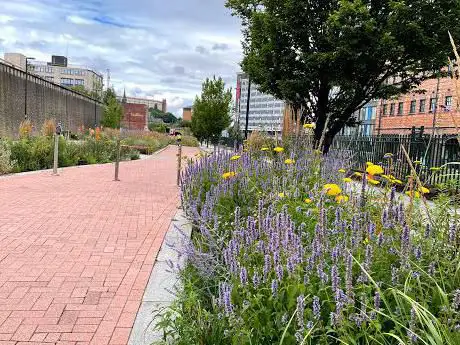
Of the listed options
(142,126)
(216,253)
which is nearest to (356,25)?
(216,253)

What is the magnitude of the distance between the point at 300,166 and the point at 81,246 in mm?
2900

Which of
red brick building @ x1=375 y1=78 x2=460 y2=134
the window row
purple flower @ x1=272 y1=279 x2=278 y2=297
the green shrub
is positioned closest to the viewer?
purple flower @ x1=272 y1=279 x2=278 y2=297

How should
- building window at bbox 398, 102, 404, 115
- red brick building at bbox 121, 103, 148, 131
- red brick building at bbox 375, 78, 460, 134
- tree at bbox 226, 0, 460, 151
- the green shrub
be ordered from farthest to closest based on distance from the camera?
1. red brick building at bbox 121, 103, 148, 131
2. building window at bbox 398, 102, 404, 115
3. red brick building at bbox 375, 78, 460, 134
4. the green shrub
5. tree at bbox 226, 0, 460, 151

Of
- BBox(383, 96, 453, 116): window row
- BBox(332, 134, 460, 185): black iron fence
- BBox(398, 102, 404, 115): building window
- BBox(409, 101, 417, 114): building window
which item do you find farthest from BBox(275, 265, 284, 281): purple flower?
BBox(398, 102, 404, 115): building window

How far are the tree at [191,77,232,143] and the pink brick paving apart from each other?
3537 cm

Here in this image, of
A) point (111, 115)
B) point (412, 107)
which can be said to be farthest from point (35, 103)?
point (412, 107)

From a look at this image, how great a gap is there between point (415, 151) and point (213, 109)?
3335cm

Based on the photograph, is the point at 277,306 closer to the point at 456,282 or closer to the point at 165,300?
the point at 456,282

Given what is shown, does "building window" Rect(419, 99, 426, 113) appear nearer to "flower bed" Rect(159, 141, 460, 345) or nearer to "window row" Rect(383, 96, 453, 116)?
"window row" Rect(383, 96, 453, 116)

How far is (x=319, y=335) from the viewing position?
2.25 m

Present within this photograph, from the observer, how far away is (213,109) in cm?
4519

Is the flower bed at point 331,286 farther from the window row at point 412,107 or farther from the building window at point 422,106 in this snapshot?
the building window at point 422,106

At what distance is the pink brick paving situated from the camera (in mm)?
3459

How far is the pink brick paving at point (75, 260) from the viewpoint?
3459 mm
